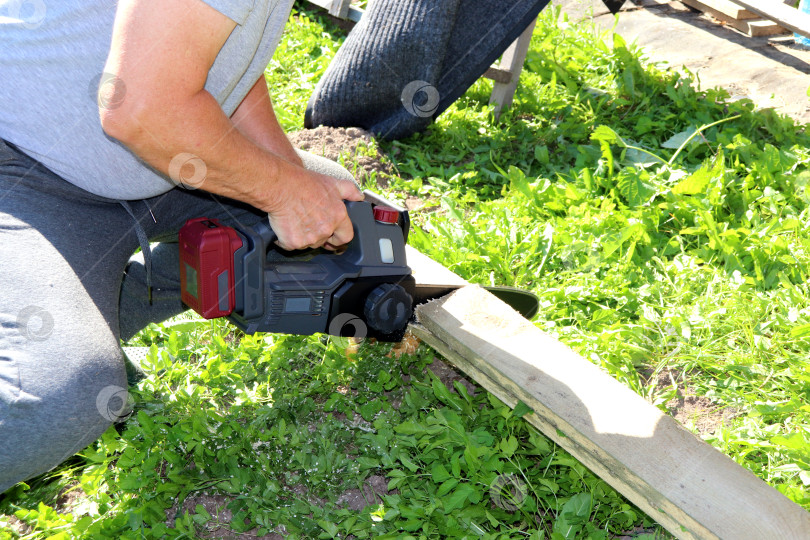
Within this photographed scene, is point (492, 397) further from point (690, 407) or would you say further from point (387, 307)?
point (690, 407)

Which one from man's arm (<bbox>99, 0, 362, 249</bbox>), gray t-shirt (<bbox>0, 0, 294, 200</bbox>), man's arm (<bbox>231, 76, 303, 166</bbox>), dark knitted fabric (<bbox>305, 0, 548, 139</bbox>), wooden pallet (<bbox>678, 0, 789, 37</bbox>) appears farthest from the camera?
wooden pallet (<bbox>678, 0, 789, 37</bbox>)

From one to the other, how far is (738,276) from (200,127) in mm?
1903

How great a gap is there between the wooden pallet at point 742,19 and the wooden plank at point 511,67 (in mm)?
1547

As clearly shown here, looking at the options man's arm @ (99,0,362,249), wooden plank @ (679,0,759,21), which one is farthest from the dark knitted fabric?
wooden plank @ (679,0,759,21)

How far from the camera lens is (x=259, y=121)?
7.04ft

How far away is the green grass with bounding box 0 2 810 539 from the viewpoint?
188 cm

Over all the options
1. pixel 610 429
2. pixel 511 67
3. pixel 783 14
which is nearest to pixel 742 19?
pixel 783 14

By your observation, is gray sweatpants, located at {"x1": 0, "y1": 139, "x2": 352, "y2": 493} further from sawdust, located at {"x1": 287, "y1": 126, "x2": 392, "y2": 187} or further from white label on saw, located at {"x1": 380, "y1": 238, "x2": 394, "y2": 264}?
sawdust, located at {"x1": 287, "y1": 126, "x2": 392, "y2": 187}

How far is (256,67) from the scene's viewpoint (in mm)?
1918

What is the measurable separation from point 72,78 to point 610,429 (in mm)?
1565

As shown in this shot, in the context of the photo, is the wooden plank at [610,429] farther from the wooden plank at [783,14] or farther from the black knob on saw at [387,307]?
the wooden plank at [783,14]

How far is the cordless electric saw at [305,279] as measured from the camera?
1770 millimetres

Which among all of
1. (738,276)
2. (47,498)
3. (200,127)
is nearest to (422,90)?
(738,276)

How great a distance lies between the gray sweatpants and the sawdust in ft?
4.36
